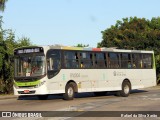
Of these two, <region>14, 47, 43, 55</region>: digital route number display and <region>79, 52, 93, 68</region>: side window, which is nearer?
<region>14, 47, 43, 55</region>: digital route number display

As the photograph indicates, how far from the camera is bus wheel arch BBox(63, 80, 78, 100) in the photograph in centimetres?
2411

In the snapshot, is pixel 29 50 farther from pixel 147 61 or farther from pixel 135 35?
pixel 135 35

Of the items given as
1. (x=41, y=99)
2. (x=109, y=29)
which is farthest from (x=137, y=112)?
(x=109, y=29)

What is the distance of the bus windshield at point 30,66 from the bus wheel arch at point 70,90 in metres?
2.00

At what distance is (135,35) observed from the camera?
56.7 meters

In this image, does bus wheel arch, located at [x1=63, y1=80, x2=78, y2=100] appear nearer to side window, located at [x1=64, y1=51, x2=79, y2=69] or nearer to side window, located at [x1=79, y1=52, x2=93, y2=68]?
side window, located at [x1=64, y1=51, x2=79, y2=69]

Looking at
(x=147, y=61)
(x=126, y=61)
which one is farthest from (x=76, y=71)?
(x=147, y=61)

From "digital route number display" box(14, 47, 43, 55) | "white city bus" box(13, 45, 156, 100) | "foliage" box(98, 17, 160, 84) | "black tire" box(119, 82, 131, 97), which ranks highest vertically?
"foliage" box(98, 17, 160, 84)

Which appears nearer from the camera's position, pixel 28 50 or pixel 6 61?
→ pixel 28 50

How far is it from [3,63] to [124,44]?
2862cm

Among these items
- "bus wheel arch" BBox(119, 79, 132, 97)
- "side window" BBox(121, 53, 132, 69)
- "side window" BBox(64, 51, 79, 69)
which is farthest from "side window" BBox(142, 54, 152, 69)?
"side window" BBox(64, 51, 79, 69)

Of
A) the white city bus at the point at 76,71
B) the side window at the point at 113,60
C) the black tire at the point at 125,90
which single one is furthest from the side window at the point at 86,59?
the black tire at the point at 125,90

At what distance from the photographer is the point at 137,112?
1647cm

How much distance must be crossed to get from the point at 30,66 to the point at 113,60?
6798 mm
